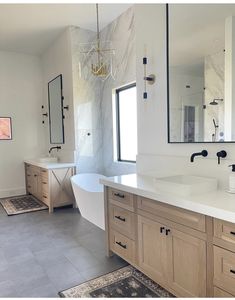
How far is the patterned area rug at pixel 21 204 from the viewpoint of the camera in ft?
14.7

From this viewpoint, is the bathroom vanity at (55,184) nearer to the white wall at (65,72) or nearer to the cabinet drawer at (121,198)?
the white wall at (65,72)

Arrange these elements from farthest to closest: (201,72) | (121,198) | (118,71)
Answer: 1. (118,71)
2. (121,198)
3. (201,72)

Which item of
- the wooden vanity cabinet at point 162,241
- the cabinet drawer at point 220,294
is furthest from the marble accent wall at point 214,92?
the cabinet drawer at point 220,294

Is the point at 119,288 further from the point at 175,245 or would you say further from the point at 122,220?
the point at 175,245

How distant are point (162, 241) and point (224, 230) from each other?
593mm

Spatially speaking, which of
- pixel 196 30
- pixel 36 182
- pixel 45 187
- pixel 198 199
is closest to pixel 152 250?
pixel 198 199

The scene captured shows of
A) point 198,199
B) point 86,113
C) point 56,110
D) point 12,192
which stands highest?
point 56,110

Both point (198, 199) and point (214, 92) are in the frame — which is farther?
point (214, 92)

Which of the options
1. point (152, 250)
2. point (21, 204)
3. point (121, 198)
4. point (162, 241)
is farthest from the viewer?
point (21, 204)

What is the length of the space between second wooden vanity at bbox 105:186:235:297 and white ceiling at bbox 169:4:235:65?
54.8 inches

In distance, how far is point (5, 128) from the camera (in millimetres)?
5625

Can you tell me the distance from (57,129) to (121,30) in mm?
2382

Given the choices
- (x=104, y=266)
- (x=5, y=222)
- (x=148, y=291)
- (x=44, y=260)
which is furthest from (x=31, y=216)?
(x=148, y=291)

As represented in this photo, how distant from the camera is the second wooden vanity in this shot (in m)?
1.48
